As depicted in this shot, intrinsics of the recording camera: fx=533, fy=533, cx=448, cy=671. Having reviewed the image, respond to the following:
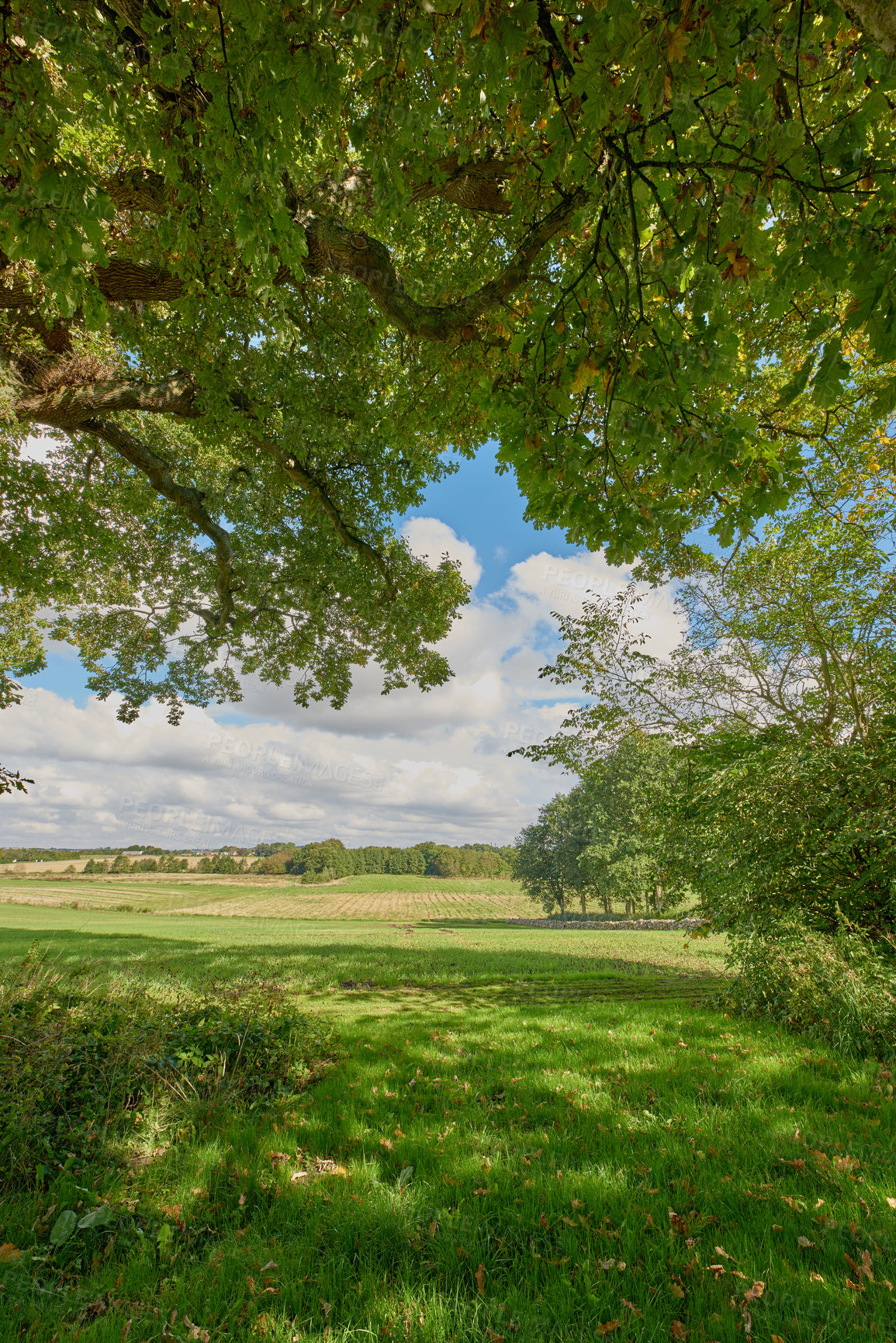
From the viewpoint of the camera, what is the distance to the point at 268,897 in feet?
197

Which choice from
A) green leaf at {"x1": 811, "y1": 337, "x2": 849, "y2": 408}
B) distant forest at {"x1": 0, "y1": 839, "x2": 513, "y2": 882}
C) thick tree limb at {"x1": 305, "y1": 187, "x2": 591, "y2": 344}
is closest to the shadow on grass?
thick tree limb at {"x1": 305, "y1": 187, "x2": 591, "y2": 344}

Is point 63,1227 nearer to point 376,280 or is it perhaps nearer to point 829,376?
point 829,376

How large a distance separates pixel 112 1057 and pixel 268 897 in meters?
62.5

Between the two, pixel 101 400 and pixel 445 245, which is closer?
pixel 445 245

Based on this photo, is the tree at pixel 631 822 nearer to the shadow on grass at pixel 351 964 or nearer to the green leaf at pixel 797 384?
the shadow on grass at pixel 351 964

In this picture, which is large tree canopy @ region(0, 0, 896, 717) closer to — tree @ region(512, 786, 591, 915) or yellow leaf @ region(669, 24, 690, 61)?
yellow leaf @ region(669, 24, 690, 61)

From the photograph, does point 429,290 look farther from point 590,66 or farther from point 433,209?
point 590,66

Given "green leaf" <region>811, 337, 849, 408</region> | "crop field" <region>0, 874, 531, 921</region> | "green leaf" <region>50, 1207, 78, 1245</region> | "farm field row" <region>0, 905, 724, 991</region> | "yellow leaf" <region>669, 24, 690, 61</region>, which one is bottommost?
"crop field" <region>0, 874, 531, 921</region>

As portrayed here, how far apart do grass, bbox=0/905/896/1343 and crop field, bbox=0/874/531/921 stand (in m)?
38.3

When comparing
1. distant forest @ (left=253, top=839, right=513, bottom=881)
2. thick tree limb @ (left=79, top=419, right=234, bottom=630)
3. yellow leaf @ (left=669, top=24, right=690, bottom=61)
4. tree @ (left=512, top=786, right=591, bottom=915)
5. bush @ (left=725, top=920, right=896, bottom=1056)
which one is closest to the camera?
yellow leaf @ (left=669, top=24, right=690, bottom=61)

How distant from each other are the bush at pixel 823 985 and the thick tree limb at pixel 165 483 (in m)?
12.6

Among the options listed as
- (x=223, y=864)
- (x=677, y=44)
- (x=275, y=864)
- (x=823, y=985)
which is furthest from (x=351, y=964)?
(x=275, y=864)

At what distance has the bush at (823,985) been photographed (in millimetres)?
6008

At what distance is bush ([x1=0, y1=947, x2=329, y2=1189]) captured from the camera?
379cm
